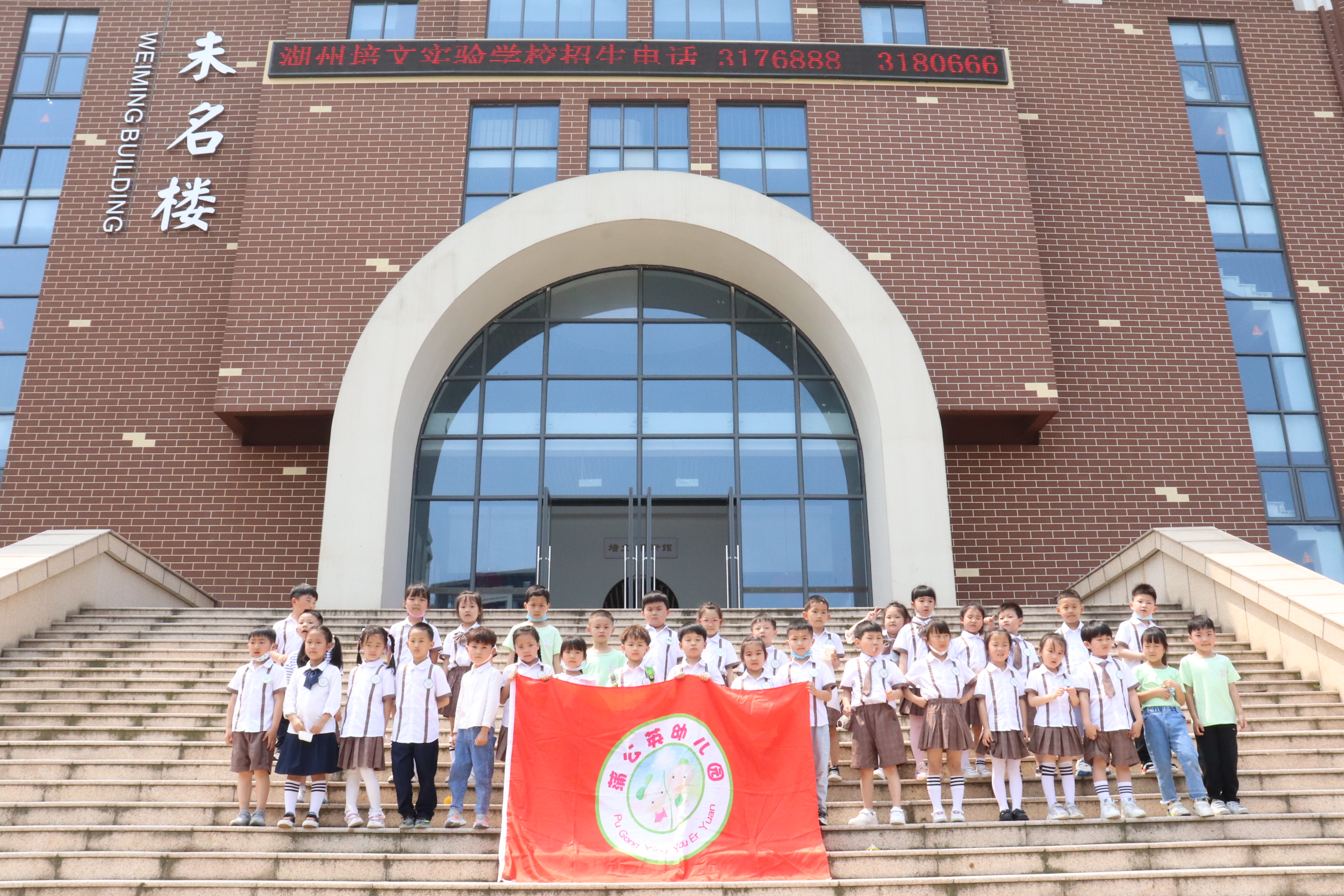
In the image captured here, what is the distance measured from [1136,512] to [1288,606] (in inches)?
206

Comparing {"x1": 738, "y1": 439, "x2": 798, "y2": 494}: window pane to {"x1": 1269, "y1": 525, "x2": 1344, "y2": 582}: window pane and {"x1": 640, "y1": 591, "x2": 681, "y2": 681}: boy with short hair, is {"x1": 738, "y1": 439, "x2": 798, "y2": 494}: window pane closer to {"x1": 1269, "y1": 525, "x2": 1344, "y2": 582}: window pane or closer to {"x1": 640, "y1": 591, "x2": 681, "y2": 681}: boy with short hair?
{"x1": 640, "y1": 591, "x2": 681, "y2": 681}: boy with short hair

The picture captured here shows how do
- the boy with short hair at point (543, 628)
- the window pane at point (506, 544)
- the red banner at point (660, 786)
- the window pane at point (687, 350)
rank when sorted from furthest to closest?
the window pane at point (687, 350) < the window pane at point (506, 544) < the boy with short hair at point (543, 628) < the red banner at point (660, 786)

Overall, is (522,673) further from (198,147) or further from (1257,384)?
(1257,384)

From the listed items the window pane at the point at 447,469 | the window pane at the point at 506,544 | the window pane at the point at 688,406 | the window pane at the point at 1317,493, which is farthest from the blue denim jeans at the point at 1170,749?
the window pane at the point at 1317,493

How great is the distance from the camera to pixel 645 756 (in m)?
6.57

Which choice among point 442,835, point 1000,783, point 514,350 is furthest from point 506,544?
point 1000,783

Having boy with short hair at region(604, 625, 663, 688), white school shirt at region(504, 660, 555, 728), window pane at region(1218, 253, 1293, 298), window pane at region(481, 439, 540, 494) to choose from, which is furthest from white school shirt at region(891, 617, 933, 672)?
window pane at region(1218, 253, 1293, 298)

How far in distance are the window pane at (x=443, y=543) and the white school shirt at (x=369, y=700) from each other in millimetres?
7305

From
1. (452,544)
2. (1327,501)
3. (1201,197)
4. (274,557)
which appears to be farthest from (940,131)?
(274,557)

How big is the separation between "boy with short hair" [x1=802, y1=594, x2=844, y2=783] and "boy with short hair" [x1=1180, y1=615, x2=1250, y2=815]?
2340mm

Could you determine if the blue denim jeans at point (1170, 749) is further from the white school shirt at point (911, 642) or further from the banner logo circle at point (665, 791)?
the banner logo circle at point (665, 791)

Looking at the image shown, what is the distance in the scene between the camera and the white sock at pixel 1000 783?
6.78 meters

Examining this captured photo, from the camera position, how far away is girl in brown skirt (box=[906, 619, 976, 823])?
6.82 m

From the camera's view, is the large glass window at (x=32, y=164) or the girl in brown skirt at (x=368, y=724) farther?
the large glass window at (x=32, y=164)
